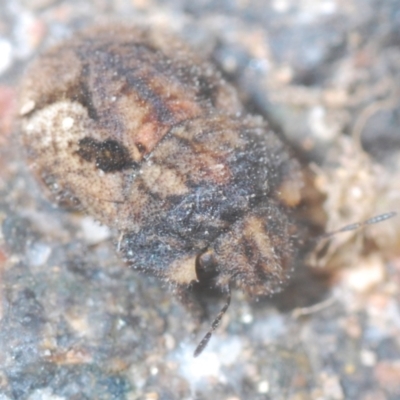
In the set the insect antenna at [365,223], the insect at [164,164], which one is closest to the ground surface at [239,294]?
the insect at [164,164]

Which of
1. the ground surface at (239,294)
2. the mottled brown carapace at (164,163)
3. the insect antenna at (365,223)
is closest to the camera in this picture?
the mottled brown carapace at (164,163)

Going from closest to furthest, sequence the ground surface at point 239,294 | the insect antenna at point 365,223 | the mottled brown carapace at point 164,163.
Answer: the mottled brown carapace at point 164,163 < the ground surface at point 239,294 < the insect antenna at point 365,223

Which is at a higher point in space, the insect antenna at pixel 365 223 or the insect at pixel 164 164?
the insect at pixel 164 164

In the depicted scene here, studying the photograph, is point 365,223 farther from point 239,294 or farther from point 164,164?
point 164,164

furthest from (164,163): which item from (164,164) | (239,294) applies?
(239,294)

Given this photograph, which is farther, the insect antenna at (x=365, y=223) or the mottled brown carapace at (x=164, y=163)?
the insect antenna at (x=365, y=223)

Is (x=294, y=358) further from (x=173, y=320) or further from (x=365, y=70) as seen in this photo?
(x=365, y=70)

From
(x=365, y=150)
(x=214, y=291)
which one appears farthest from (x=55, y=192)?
(x=365, y=150)

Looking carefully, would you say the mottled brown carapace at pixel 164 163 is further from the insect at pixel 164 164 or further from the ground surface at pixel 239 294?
the ground surface at pixel 239 294
